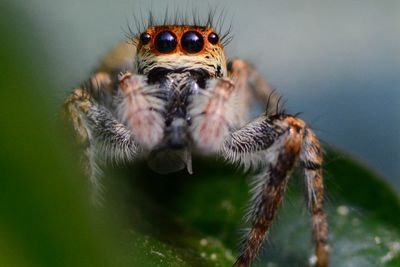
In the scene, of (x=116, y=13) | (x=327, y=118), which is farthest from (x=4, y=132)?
(x=116, y=13)

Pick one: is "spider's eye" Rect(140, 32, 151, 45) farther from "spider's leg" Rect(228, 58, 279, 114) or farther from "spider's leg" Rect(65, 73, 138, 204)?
"spider's leg" Rect(228, 58, 279, 114)

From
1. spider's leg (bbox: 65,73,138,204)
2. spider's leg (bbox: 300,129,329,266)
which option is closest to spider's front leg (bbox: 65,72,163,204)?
spider's leg (bbox: 65,73,138,204)

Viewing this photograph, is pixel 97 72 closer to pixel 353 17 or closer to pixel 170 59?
pixel 170 59

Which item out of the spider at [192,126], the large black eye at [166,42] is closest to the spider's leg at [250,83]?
the spider at [192,126]

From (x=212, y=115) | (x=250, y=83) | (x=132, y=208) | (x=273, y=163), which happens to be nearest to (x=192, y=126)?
(x=212, y=115)

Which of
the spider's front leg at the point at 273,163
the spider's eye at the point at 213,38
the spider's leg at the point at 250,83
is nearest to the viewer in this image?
the spider's front leg at the point at 273,163

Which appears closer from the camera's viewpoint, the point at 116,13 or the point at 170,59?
the point at 170,59

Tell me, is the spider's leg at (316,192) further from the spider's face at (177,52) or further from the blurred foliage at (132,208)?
the spider's face at (177,52)
